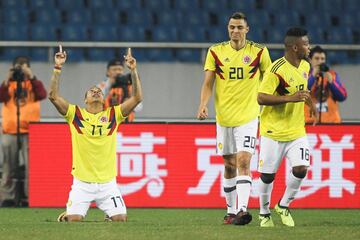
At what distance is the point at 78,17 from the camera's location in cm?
1933

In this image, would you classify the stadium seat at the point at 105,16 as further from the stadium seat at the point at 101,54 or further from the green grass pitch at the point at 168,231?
the green grass pitch at the point at 168,231

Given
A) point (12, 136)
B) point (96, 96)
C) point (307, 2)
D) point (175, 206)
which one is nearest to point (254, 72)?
point (96, 96)

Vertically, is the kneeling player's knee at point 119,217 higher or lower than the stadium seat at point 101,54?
lower

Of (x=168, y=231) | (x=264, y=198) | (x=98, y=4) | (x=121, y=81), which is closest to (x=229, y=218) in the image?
(x=264, y=198)

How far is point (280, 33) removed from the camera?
64.1 ft

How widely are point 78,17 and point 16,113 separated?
4155 millimetres

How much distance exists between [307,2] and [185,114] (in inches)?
156

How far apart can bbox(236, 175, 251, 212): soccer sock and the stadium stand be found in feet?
27.1

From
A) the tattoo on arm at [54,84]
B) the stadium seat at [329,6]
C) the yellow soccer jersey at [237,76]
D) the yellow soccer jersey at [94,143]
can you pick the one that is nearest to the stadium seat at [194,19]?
the stadium seat at [329,6]

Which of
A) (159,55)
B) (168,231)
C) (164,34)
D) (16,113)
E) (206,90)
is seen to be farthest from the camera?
(164,34)

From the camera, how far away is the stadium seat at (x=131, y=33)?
19172 mm


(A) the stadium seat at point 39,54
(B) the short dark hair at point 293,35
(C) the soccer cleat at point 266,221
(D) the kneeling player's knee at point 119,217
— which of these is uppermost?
(B) the short dark hair at point 293,35

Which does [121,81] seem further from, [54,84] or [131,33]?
[54,84]

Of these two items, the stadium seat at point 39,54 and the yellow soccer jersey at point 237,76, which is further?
the stadium seat at point 39,54
